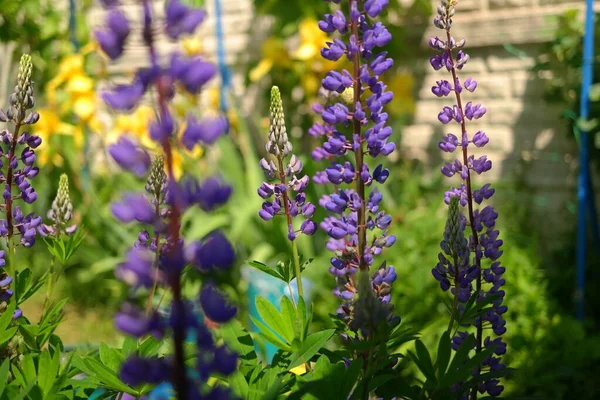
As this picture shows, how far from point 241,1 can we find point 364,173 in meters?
4.78

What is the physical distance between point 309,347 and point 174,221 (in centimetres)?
35

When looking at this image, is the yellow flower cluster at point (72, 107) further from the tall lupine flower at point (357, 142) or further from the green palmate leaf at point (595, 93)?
the tall lupine flower at point (357, 142)

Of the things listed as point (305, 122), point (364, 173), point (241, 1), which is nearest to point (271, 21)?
point (241, 1)

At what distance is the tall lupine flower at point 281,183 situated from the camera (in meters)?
1.00

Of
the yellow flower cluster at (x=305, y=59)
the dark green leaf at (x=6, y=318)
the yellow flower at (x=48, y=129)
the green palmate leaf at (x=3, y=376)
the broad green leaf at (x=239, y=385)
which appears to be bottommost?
the broad green leaf at (x=239, y=385)

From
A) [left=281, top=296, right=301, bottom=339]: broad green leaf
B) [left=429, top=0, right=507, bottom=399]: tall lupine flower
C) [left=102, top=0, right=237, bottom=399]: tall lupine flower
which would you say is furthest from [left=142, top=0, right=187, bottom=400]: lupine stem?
[left=429, top=0, right=507, bottom=399]: tall lupine flower

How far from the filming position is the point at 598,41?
369cm

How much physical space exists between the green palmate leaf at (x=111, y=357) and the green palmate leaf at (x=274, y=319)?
7.6 inches

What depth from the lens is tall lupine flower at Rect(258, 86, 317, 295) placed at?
1003 millimetres

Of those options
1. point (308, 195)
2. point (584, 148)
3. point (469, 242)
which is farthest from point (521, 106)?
point (469, 242)

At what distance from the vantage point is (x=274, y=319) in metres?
0.95

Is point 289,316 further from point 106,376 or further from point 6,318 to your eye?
point 6,318

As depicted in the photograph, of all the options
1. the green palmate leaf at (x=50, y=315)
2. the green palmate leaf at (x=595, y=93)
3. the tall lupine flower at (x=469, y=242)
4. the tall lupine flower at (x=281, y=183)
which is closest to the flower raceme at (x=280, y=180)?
the tall lupine flower at (x=281, y=183)

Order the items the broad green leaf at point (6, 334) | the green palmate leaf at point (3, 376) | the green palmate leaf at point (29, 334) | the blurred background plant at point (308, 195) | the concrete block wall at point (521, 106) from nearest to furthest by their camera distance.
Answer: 1. the green palmate leaf at point (3, 376)
2. the broad green leaf at point (6, 334)
3. the green palmate leaf at point (29, 334)
4. the blurred background plant at point (308, 195)
5. the concrete block wall at point (521, 106)
